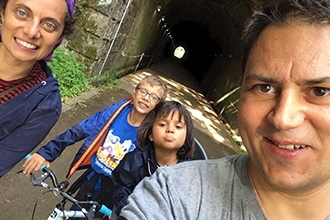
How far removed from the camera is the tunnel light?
88.0 ft

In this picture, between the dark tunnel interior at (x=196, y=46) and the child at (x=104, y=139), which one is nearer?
the child at (x=104, y=139)

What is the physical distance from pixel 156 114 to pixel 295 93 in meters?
1.63

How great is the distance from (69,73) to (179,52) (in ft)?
70.5

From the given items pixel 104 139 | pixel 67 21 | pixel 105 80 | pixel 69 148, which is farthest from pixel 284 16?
pixel 105 80

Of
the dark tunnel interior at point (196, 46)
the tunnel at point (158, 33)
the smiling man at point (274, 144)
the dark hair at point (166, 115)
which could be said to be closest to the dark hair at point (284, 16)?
the smiling man at point (274, 144)

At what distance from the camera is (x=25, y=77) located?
74.6 inches

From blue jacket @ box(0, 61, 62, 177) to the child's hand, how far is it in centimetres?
41

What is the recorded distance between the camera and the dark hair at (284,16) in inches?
44.9

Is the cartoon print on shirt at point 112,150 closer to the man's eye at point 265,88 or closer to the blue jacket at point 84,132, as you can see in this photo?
the blue jacket at point 84,132

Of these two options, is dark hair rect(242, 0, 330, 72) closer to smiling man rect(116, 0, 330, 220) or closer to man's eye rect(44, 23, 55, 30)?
smiling man rect(116, 0, 330, 220)

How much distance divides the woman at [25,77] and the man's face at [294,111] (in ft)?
3.84

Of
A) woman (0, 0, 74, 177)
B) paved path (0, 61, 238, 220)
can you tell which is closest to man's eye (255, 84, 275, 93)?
woman (0, 0, 74, 177)

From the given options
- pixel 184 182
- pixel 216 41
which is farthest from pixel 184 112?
pixel 216 41

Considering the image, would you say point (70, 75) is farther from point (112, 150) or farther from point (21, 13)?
point (21, 13)
